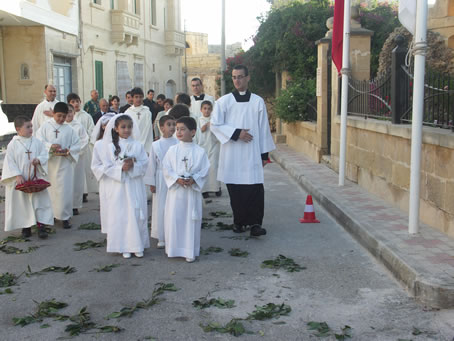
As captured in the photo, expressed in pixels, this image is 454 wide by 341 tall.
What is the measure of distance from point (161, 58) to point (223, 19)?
235 inches

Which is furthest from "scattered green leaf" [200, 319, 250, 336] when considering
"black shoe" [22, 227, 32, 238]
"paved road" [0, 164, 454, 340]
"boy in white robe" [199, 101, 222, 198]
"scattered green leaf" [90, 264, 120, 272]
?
"boy in white robe" [199, 101, 222, 198]

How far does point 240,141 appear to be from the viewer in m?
7.50

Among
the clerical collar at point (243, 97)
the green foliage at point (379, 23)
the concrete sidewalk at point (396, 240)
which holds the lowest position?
the concrete sidewalk at point (396, 240)

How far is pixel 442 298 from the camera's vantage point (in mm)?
4594

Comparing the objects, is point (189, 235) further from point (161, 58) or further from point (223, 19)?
point (161, 58)

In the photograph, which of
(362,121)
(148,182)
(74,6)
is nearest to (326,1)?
(74,6)

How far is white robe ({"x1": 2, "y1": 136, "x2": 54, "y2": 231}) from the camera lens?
727cm

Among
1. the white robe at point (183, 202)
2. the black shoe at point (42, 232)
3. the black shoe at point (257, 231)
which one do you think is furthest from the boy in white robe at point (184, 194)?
the black shoe at point (42, 232)

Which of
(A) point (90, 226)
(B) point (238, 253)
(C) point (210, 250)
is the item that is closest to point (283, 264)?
(B) point (238, 253)

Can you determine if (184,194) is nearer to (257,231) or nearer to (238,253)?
(238,253)

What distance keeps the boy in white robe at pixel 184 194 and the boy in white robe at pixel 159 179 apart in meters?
0.52

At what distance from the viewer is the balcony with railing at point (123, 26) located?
2577 centimetres

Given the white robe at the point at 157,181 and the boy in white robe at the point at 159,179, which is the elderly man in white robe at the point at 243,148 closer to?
the boy in white robe at the point at 159,179

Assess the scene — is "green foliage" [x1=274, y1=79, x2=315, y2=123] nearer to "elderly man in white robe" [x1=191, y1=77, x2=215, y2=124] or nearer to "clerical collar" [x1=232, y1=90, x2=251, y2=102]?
"elderly man in white robe" [x1=191, y1=77, x2=215, y2=124]
